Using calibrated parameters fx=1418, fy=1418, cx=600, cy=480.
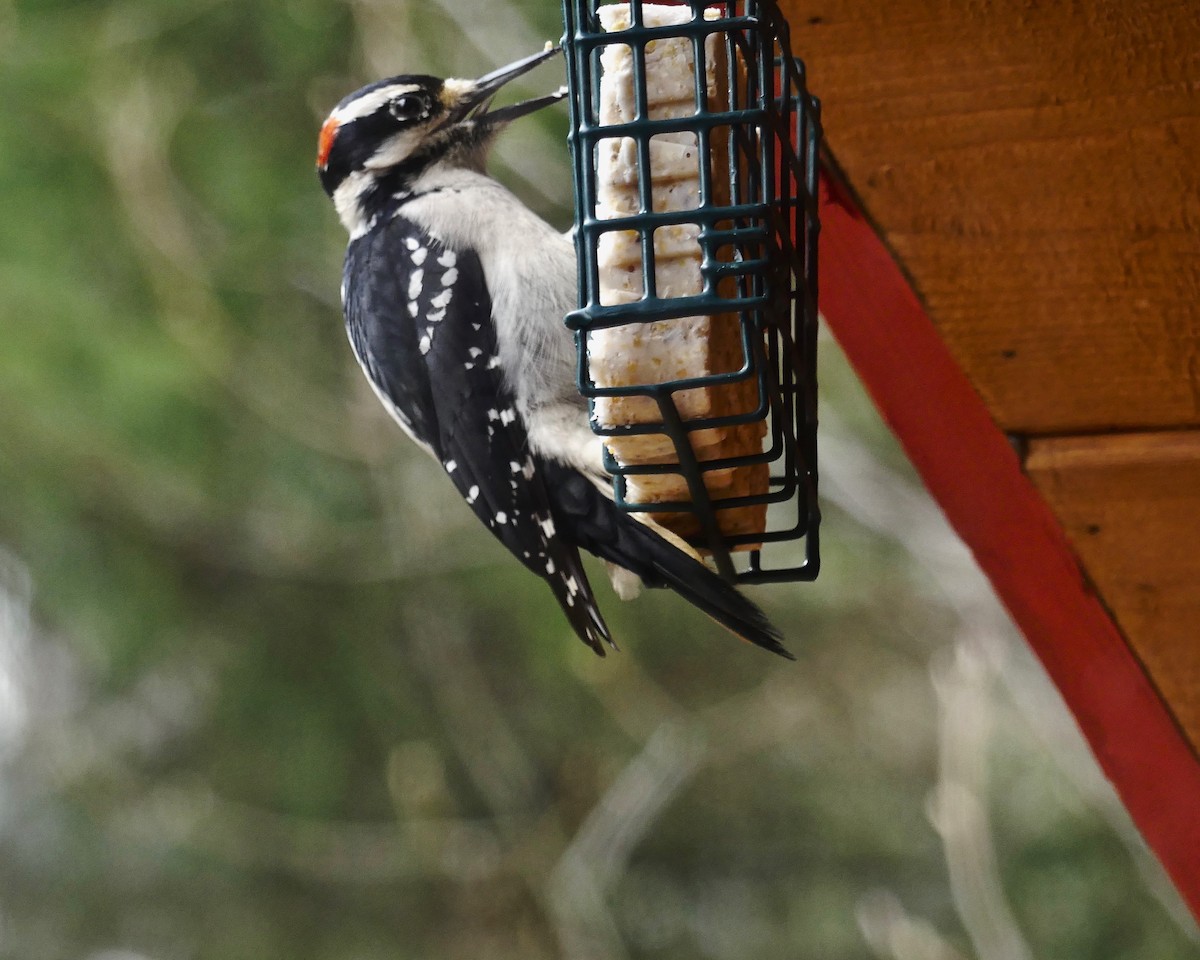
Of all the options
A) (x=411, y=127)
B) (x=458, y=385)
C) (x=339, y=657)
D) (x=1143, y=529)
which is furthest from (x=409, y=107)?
(x=339, y=657)

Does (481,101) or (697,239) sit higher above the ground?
(481,101)

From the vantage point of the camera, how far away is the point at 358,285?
79.7 inches

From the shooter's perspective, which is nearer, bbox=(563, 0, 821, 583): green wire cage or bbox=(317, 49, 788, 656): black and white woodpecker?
bbox=(563, 0, 821, 583): green wire cage

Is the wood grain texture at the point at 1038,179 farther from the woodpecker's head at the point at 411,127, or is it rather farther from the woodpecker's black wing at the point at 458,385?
the woodpecker's head at the point at 411,127

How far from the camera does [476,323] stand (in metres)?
1.85

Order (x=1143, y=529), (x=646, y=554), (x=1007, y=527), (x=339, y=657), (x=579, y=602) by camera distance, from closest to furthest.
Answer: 1. (x=1143, y=529)
2. (x=1007, y=527)
3. (x=646, y=554)
4. (x=579, y=602)
5. (x=339, y=657)

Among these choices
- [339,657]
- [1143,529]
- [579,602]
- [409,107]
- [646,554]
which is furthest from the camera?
[339,657]

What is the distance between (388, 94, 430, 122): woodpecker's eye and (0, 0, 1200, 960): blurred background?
1264mm

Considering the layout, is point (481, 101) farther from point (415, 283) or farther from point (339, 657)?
point (339, 657)

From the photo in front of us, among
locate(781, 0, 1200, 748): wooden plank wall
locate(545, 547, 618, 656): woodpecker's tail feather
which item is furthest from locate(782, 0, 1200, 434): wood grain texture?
locate(545, 547, 618, 656): woodpecker's tail feather

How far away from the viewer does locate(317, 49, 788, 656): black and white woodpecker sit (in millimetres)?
1686

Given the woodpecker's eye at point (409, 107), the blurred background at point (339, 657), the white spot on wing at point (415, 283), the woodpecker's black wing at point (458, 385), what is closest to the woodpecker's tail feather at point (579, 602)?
the woodpecker's black wing at point (458, 385)

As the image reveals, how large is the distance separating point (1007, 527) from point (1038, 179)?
0.34 meters

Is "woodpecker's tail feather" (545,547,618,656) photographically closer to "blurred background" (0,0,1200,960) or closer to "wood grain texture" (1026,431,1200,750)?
"wood grain texture" (1026,431,1200,750)
